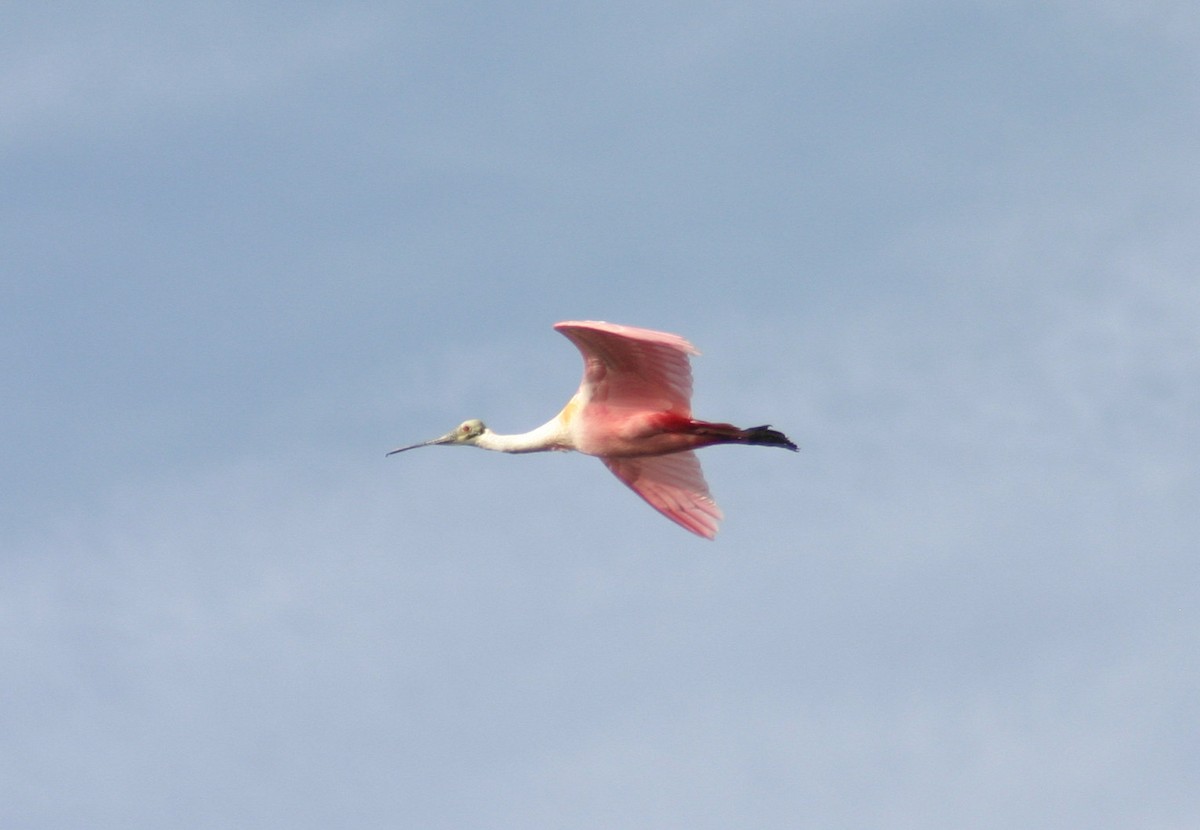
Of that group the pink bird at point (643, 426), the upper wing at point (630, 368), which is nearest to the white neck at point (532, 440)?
the pink bird at point (643, 426)

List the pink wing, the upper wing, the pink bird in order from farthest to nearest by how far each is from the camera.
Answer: the pink wing, the pink bird, the upper wing

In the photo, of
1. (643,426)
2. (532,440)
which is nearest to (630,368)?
(643,426)

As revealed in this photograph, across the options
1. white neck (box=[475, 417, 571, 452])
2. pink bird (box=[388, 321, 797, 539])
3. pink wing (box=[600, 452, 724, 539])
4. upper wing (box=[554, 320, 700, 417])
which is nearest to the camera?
upper wing (box=[554, 320, 700, 417])

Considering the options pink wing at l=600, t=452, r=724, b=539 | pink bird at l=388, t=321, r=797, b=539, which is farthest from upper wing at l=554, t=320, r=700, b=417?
pink wing at l=600, t=452, r=724, b=539

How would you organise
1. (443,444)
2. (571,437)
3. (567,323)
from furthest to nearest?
1. (443,444)
2. (571,437)
3. (567,323)

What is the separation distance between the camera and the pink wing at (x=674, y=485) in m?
20.9

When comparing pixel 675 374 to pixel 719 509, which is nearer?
pixel 675 374

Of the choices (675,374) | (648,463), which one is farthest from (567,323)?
(648,463)

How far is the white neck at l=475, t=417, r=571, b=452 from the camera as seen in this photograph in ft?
65.9

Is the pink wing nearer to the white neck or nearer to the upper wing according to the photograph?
the white neck

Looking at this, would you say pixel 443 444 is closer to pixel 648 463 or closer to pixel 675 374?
pixel 648 463

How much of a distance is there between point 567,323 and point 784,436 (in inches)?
88.6

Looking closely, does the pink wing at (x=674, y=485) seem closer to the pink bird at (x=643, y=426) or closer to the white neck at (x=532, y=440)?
the pink bird at (x=643, y=426)

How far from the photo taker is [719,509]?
2083 cm
